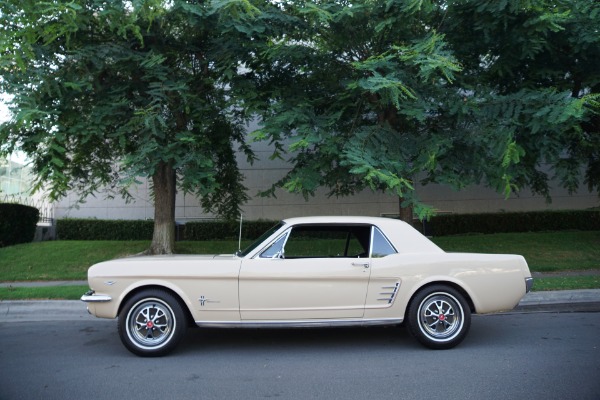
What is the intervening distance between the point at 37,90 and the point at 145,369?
252 inches

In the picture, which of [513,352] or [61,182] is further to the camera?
[61,182]

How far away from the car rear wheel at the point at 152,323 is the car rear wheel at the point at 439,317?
100 inches

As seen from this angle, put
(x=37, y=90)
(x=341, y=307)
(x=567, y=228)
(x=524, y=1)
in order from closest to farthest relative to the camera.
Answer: (x=341, y=307)
(x=524, y=1)
(x=37, y=90)
(x=567, y=228)

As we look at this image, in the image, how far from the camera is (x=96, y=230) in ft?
56.0

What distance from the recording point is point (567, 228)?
16.8 metres

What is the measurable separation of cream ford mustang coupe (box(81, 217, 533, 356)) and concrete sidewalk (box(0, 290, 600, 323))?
2709 millimetres

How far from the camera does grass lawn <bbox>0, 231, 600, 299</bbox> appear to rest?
11328 millimetres

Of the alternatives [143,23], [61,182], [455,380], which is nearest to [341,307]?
[455,380]

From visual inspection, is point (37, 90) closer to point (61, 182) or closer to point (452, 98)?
point (61, 182)

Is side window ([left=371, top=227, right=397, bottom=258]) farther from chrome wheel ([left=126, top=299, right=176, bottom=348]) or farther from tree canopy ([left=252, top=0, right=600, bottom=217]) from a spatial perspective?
chrome wheel ([left=126, top=299, right=176, bottom=348])

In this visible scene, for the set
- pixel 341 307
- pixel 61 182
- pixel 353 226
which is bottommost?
pixel 341 307

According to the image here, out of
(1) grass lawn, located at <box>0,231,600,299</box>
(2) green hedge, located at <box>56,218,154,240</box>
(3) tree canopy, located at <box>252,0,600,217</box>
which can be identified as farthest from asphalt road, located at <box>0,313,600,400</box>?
(2) green hedge, located at <box>56,218,154,240</box>

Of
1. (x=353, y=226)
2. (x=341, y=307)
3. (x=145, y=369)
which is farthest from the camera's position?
(x=353, y=226)

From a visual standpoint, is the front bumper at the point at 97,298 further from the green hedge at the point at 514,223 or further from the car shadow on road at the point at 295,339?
the green hedge at the point at 514,223
